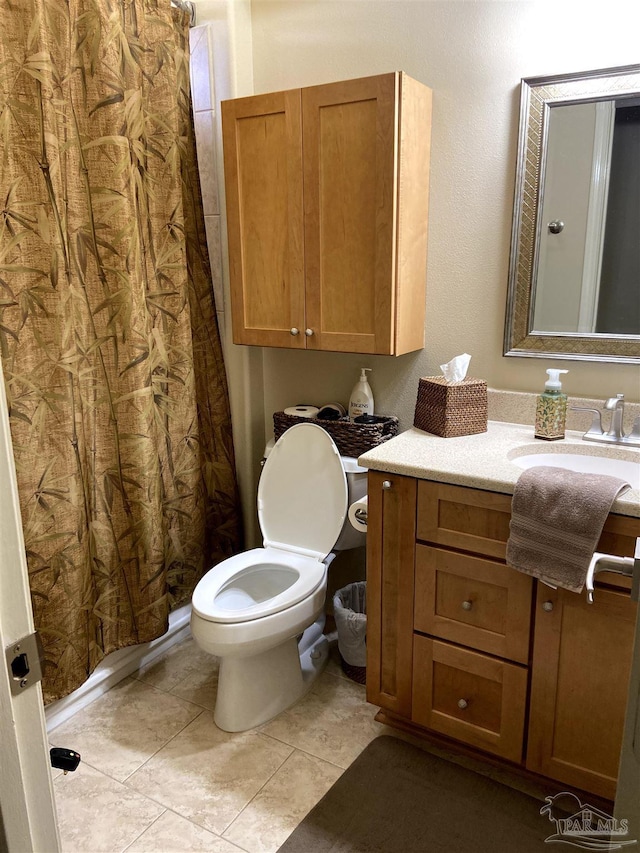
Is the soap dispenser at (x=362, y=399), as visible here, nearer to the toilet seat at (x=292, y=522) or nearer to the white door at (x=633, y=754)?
the toilet seat at (x=292, y=522)

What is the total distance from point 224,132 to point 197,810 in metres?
2.01

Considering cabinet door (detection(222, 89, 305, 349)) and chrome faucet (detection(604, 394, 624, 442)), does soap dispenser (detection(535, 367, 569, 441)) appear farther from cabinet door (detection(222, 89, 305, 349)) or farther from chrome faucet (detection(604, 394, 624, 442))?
cabinet door (detection(222, 89, 305, 349))

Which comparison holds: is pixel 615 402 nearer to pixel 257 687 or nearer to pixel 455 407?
pixel 455 407

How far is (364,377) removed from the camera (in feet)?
7.36

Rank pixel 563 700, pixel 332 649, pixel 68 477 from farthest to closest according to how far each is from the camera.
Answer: pixel 332 649 < pixel 68 477 < pixel 563 700

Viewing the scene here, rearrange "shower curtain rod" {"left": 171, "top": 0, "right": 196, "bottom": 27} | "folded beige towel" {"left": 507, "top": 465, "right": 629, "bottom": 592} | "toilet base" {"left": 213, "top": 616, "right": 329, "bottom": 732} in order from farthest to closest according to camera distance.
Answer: "shower curtain rod" {"left": 171, "top": 0, "right": 196, "bottom": 27}, "toilet base" {"left": 213, "top": 616, "right": 329, "bottom": 732}, "folded beige towel" {"left": 507, "top": 465, "right": 629, "bottom": 592}

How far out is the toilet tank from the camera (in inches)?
84.1

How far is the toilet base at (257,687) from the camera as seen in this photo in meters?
1.97

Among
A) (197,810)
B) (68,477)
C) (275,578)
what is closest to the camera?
(197,810)

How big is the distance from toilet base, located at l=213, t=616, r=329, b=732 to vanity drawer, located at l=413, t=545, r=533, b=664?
0.52m

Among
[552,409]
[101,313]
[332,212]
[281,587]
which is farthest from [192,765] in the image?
[332,212]

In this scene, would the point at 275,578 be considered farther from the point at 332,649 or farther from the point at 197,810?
the point at 197,810

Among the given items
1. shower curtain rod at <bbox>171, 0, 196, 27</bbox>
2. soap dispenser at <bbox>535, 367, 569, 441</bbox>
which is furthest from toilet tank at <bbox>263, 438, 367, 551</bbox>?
shower curtain rod at <bbox>171, 0, 196, 27</bbox>

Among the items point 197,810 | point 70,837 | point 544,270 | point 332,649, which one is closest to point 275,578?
point 332,649
